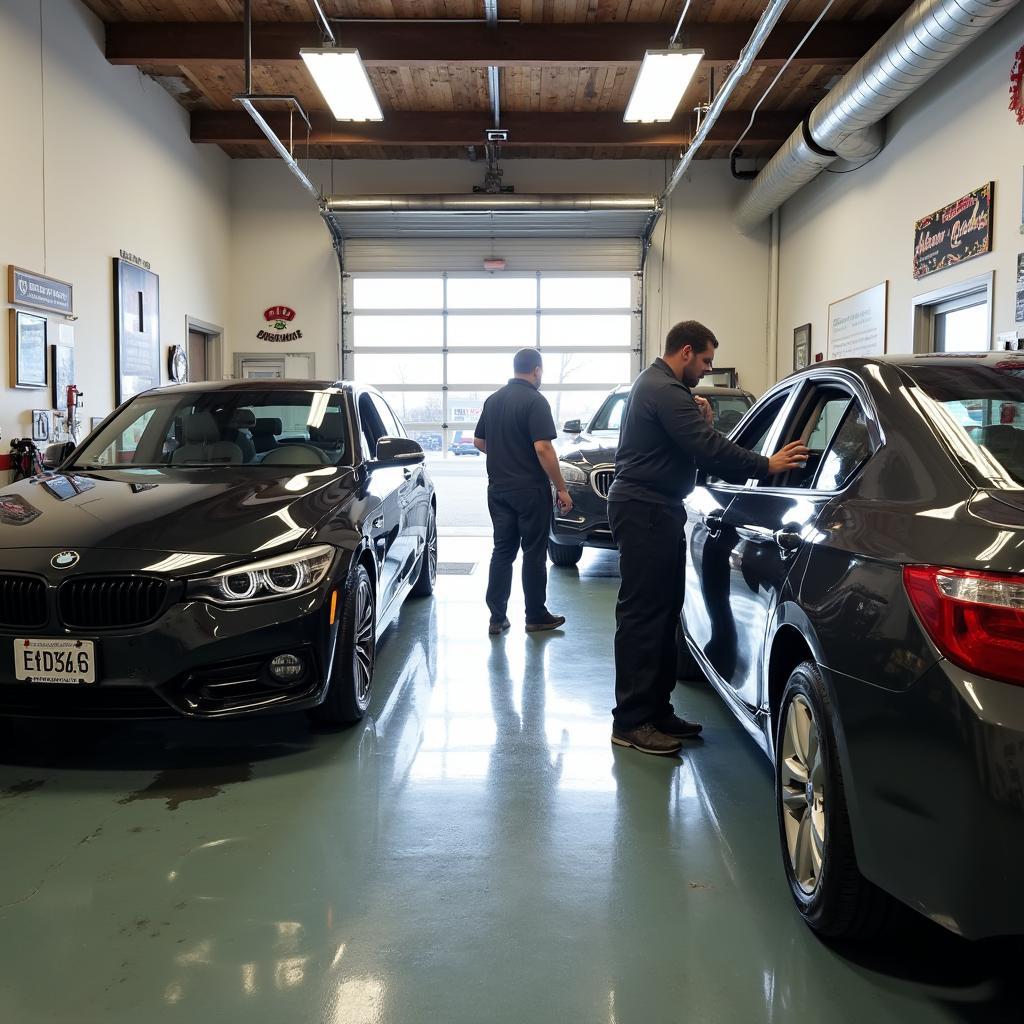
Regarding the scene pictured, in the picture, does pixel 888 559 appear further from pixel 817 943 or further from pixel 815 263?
pixel 815 263

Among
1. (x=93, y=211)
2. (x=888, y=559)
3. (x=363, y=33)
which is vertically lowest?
(x=888, y=559)

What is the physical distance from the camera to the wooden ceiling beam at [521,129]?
11.4 metres

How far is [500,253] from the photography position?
44.5 feet

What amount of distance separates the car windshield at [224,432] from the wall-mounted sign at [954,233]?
18.8ft

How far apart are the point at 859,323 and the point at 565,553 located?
4.90m

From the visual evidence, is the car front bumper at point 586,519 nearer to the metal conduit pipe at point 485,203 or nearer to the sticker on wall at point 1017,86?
the sticker on wall at point 1017,86

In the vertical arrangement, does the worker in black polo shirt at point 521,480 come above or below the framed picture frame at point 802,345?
below

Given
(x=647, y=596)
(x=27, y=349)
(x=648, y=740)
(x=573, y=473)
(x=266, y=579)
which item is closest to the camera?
(x=266, y=579)

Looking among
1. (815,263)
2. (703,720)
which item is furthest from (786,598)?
(815,263)

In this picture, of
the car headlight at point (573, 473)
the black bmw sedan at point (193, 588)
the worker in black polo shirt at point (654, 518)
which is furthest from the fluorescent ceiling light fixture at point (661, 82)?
the black bmw sedan at point (193, 588)

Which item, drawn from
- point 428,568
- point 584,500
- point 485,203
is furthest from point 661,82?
point 428,568

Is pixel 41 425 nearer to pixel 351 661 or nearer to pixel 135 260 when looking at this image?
pixel 135 260

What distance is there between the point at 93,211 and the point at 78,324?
1.20 meters

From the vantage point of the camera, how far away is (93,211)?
29.0ft
